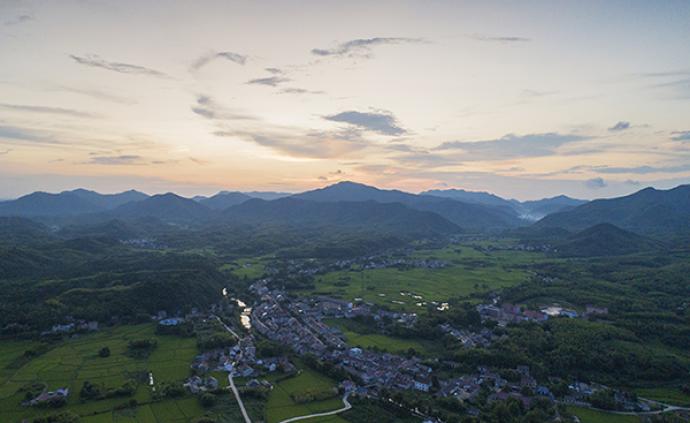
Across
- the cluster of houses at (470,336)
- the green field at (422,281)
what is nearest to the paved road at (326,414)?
the cluster of houses at (470,336)

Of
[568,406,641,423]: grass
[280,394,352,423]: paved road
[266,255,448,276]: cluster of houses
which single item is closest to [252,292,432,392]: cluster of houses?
[280,394,352,423]: paved road

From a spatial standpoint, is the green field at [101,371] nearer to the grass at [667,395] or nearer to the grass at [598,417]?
the grass at [598,417]

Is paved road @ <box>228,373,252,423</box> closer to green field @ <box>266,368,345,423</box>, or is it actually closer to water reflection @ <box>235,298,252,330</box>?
green field @ <box>266,368,345,423</box>

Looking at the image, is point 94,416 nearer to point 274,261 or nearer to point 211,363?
point 211,363

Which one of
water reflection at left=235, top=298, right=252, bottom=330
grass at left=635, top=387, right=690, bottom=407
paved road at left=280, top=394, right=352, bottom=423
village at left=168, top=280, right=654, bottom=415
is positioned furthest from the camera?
water reflection at left=235, top=298, right=252, bottom=330

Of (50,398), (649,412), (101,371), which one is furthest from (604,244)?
(50,398)
